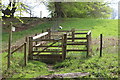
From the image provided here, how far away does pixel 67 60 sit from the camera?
10.1 metres

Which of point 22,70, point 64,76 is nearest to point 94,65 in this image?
point 64,76

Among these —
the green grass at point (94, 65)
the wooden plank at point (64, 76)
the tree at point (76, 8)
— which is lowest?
the wooden plank at point (64, 76)

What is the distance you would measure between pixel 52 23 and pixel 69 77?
18654 mm

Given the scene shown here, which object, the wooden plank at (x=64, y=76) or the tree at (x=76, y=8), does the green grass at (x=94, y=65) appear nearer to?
the wooden plank at (x=64, y=76)

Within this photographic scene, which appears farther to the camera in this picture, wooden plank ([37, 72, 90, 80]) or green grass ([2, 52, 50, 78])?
green grass ([2, 52, 50, 78])

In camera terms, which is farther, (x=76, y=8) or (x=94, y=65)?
(x=76, y=8)

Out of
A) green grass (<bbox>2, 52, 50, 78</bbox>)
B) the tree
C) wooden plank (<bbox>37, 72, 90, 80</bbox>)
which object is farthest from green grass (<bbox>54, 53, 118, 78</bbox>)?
the tree

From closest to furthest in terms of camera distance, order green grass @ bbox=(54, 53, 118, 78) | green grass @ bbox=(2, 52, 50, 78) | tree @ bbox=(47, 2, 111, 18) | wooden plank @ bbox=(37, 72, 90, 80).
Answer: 1. wooden plank @ bbox=(37, 72, 90, 80)
2. green grass @ bbox=(54, 53, 118, 78)
3. green grass @ bbox=(2, 52, 50, 78)
4. tree @ bbox=(47, 2, 111, 18)

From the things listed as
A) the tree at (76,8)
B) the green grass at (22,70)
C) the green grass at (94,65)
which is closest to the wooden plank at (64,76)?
the green grass at (94,65)

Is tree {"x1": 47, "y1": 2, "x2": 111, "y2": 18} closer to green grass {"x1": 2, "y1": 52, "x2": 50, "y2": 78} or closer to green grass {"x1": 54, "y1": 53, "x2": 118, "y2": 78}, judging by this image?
green grass {"x1": 54, "y1": 53, "x2": 118, "y2": 78}

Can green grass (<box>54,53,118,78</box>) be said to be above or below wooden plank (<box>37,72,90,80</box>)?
above

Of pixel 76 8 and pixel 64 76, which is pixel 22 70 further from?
pixel 76 8

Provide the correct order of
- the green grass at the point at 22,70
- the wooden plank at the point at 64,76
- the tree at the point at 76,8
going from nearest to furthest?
the wooden plank at the point at 64,76 < the green grass at the point at 22,70 < the tree at the point at 76,8

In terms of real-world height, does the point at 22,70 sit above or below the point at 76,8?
below
